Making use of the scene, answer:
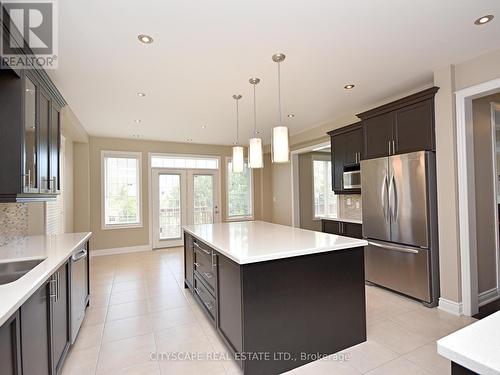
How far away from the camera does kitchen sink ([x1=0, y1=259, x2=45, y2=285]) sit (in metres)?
1.86

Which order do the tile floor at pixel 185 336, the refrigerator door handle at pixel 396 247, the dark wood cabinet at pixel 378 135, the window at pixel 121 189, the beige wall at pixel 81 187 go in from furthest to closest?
1. the window at pixel 121 189
2. the beige wall at pixel 81 187
3. the dark wood cabinet at pixel 378 135
4. the refrigerator door handle at pixel 396 247
5. the tile floor at pixel 185 336

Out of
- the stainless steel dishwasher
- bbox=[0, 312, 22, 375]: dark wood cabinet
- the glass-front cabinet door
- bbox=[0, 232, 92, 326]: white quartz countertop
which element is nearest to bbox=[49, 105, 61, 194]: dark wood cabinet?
the glass-front cabinet door

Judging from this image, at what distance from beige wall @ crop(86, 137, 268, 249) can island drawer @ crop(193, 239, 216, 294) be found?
3.64m

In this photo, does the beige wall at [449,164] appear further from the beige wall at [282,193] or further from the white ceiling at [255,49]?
the beige wall at [282,193]

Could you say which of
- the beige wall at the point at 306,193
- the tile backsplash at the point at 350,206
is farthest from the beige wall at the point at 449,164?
the beige wall at the point at 306,193

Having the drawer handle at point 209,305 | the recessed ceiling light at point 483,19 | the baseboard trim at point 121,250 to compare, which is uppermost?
the recessed ceiling light at point 483,19

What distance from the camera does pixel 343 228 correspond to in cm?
409

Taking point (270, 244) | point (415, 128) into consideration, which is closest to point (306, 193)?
point (415, 128)

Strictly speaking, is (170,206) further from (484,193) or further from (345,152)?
(484,193)

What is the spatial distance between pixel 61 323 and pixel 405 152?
3.82 m

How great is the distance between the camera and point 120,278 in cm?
412

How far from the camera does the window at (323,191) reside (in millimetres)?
6672

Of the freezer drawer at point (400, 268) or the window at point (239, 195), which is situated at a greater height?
the window at point (239, 195)

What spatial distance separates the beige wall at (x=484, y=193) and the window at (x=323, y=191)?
3664 mm
